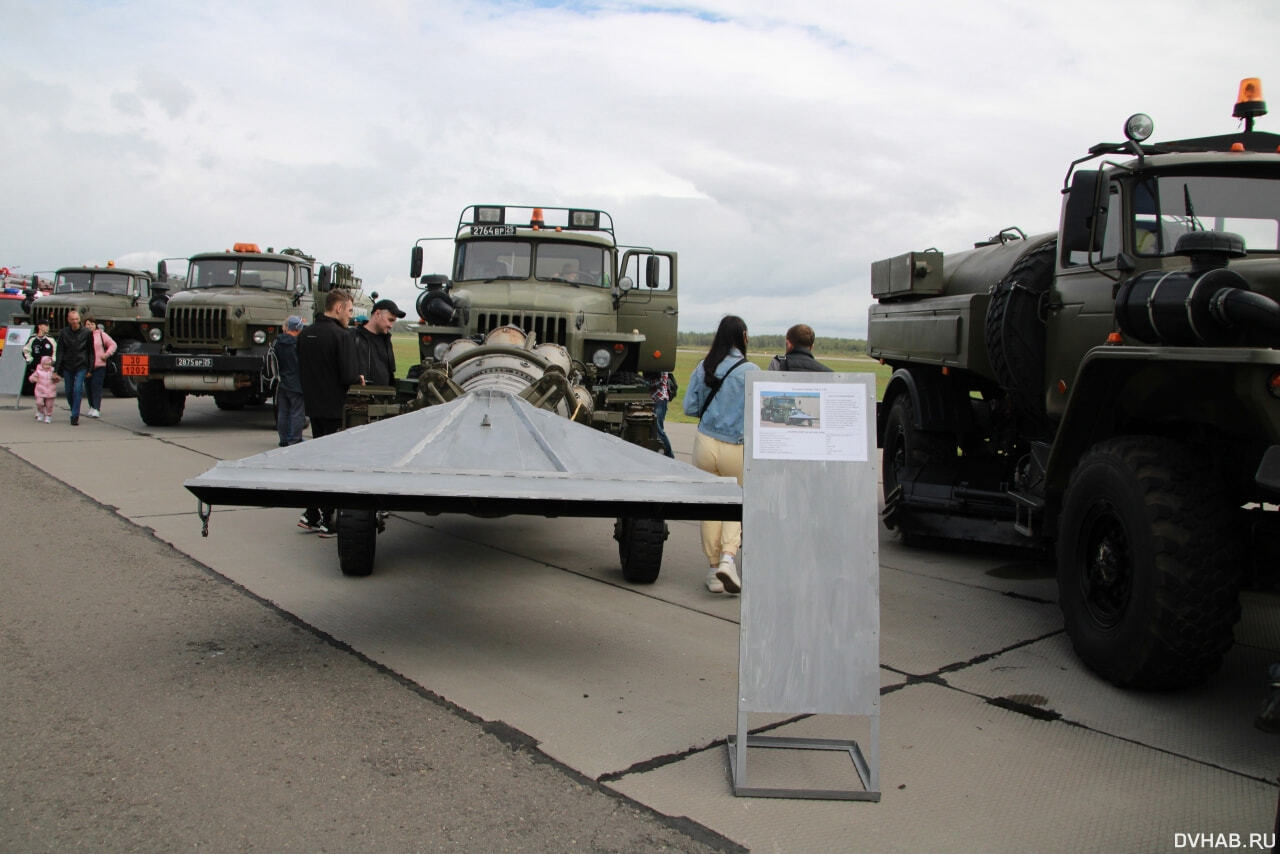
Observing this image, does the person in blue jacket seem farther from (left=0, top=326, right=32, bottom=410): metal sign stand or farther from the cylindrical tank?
(left=0, top=326, right=32, bottom=410): metal sign stand

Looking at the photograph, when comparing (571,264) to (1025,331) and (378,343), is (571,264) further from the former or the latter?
(1025,331)

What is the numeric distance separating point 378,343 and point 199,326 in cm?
768

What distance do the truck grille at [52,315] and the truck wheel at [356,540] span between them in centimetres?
1601

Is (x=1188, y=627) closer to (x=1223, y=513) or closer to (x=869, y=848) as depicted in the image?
(x=1223, y=513)

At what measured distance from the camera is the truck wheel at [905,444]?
25.2 feet

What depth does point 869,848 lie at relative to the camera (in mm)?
3219

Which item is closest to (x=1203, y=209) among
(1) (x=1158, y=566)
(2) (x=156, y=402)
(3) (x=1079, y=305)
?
(3) (x=1079, y=305)

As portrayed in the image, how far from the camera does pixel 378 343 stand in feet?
29.1

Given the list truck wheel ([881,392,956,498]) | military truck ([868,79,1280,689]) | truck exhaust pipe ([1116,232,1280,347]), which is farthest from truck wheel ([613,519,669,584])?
truck exhaust pipe ([1116,232,1280,347])

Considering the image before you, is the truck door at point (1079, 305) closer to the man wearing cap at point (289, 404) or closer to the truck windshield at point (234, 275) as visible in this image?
the man wearing cap at point (289, 404)

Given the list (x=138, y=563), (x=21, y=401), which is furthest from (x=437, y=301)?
(x=21, y=401)

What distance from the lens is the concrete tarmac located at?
10.9 ft

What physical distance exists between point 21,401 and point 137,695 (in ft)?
A: 61.3

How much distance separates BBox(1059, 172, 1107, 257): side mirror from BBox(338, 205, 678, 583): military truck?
3063mm
